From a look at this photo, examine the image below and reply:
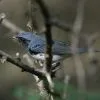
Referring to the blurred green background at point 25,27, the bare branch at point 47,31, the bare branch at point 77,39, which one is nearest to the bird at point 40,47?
the bare branch at point 77,39

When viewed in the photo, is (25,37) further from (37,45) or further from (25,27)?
(25,27)

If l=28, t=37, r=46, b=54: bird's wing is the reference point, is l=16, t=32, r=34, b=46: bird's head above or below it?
above

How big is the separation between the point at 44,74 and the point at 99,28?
661cm

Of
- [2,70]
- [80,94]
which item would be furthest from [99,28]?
[80,94]

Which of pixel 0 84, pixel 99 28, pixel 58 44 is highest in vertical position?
pixel 99 28

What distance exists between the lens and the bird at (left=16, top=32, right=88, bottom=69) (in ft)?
16.5

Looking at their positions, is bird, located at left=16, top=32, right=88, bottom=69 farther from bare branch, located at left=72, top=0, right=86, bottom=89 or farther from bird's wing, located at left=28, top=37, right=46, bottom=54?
bare branch, located at left=72, top=0, right=86, bottom=89

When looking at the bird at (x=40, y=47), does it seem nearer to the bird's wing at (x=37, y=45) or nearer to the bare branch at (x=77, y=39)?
the bird's wing at (x=37, y=45)

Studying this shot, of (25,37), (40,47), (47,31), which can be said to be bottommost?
(47,31)

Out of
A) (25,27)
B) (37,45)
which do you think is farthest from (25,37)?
(25,27)

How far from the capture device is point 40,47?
18.3 ft

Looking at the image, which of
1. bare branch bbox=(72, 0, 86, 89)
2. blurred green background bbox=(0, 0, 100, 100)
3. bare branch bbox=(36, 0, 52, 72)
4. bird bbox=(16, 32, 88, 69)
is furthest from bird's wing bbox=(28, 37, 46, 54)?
bare branch bbox=(36, 0, 52, 72)

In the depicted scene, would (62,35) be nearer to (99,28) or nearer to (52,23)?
(99,28)

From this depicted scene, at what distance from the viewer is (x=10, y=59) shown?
9.66 feet
